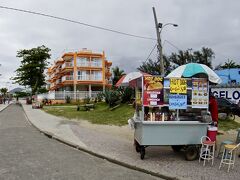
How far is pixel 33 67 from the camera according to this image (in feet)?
227

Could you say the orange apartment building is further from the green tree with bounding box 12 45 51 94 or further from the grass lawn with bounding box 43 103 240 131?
the grass lawn with bounding box 43 103 240 131

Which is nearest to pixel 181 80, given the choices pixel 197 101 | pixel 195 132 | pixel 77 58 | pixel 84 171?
pixel 197 101

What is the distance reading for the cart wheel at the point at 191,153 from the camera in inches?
340

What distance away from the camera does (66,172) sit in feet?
24.7

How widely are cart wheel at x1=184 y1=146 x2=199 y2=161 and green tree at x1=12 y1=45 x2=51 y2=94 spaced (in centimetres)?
6377

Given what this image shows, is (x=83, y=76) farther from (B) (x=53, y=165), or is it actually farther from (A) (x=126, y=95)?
(B) (x=53, y=165)

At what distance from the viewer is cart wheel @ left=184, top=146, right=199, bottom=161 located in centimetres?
864

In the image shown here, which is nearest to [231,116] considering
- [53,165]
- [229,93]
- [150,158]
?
[229,93]

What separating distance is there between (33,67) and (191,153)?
2524 inches

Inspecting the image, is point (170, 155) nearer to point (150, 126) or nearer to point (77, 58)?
point (150, 126)

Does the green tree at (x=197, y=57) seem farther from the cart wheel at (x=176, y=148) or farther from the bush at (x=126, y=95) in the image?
the cart wheel at (x=176, y=148)

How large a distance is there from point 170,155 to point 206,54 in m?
49.2

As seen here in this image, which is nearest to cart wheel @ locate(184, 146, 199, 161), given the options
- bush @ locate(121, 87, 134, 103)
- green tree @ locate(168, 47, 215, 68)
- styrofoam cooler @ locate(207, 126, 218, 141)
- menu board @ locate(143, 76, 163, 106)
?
styrofoam cooler @ locate(207, 126, 218, 141)

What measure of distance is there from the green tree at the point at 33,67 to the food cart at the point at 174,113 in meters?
63.1
